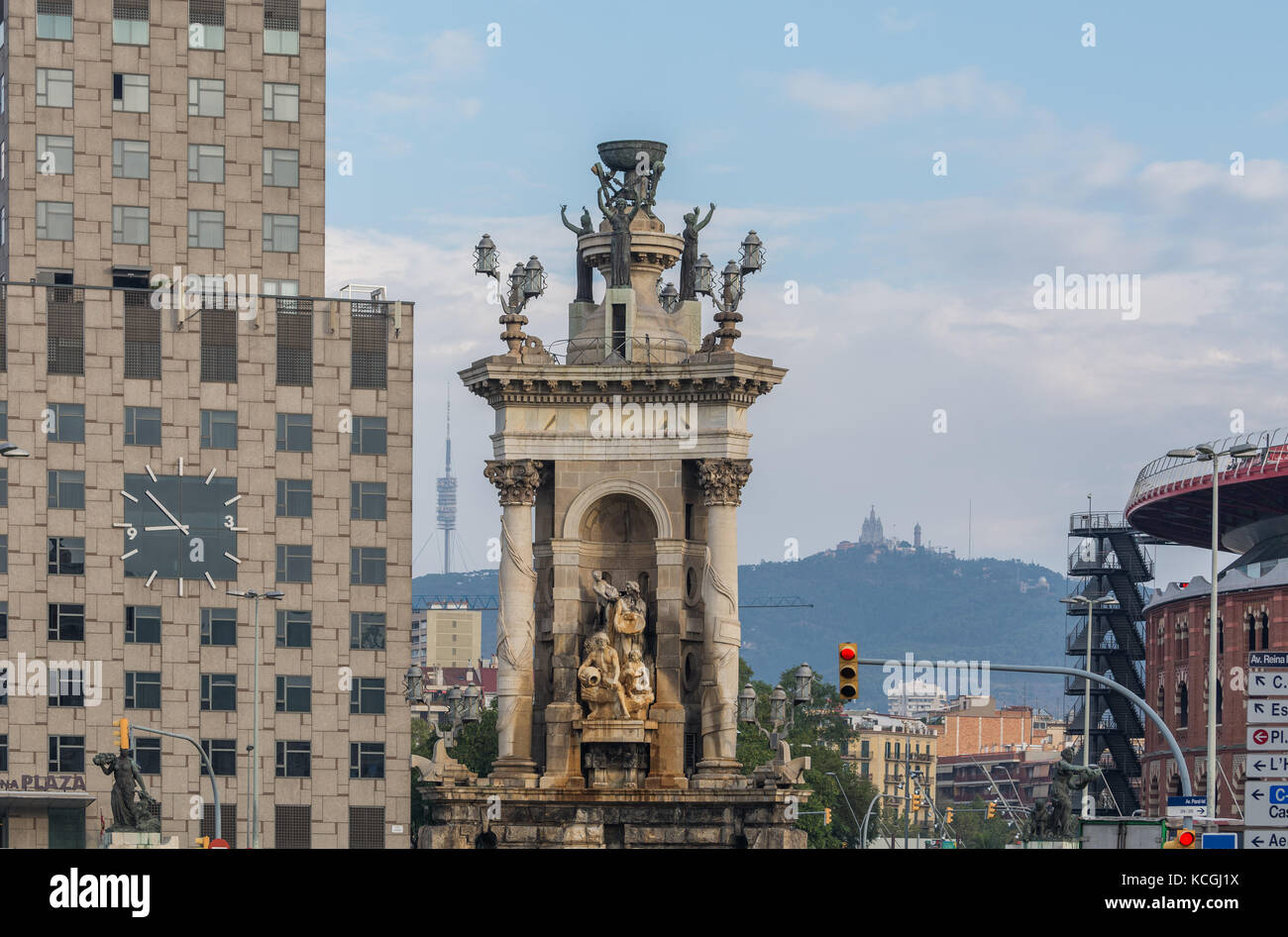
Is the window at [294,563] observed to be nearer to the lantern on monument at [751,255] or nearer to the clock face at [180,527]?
the clock face at [180,527]

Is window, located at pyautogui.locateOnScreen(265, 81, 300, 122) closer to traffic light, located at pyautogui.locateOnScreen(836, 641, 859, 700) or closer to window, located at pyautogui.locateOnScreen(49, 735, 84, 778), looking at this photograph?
window, located at pyautogui.locateOnScreen(49, 735, 84, 778)

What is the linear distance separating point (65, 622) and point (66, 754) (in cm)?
553

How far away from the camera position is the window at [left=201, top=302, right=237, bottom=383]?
366 feet

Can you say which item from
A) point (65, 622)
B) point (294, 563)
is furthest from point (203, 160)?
point (65, 622)

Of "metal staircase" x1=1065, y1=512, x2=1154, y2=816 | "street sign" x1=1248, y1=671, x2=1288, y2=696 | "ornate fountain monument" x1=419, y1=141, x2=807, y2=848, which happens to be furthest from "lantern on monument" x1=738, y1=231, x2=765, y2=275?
"metal staircase" x1=1065, y1=512, x2=1154, y2=816

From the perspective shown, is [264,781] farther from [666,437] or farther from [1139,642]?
[1139,642]

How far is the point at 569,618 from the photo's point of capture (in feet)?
224

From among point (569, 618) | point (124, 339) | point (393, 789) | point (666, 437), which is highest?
point (124, 339)

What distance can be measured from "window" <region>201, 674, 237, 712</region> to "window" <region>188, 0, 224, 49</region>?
2871 centimetres

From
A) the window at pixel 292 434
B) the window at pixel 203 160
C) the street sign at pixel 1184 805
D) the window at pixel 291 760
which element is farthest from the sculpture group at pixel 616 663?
the window at pixel 203 160

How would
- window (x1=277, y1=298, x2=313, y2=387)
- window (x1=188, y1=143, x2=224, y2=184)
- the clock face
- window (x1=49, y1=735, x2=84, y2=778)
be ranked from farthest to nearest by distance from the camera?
1. window (x1=188, y1=143, x2=224, y2=184)
2. window (x1=277, y1=298, x2=313, y2=387)
3. the clock face
4. window (x1=49, y1=735, x2=84, y2=778)
